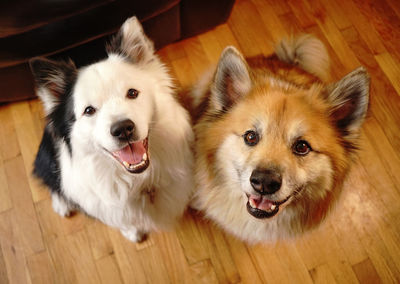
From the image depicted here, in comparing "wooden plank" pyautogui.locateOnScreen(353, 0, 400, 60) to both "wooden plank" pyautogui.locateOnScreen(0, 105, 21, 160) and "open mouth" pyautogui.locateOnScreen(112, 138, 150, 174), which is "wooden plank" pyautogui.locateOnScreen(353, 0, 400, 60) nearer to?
"open mouth" pyautogui.locateOnScreen(112, 138, 150, 174)

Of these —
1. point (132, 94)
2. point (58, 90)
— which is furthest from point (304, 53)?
point (58, 90)

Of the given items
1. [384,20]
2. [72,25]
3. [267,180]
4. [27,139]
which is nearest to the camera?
[267,180]

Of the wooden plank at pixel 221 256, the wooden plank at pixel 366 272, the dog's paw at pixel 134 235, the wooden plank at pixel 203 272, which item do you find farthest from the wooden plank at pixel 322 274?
the dog's paw at pixel 134 235

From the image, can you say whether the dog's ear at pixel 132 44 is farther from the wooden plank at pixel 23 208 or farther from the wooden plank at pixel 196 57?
the wooden plank at pixel 23 208

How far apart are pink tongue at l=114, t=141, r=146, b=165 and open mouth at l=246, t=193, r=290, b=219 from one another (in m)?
0.47

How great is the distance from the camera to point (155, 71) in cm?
137

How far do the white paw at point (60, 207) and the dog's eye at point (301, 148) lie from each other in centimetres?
128

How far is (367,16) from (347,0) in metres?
0.19

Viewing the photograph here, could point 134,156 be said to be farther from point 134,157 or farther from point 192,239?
point 192,239

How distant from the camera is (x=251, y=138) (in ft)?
3.99

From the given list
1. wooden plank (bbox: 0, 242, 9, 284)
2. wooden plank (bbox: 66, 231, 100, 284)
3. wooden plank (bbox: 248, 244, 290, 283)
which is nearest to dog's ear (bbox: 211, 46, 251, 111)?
wooden plank (bbox: 248, 244, 290, 283)

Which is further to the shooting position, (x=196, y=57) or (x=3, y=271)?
(x=196, y=57)

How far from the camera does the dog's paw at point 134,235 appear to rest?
172 cm

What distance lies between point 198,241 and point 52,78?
117 centimetres
